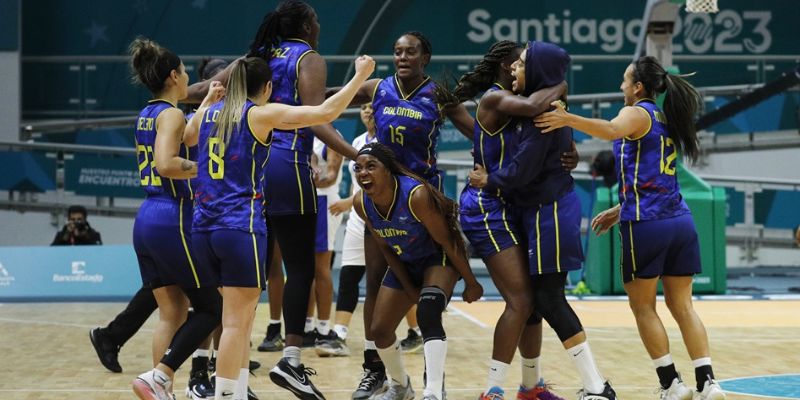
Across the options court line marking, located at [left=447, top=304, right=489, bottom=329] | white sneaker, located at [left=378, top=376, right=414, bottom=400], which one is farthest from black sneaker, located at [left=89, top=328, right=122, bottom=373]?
court line marking, located at [left=447, top=304, right=489, bottom=329]

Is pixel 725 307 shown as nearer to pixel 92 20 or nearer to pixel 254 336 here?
pixel 254 336

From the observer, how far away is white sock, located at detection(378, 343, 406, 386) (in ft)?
19.2

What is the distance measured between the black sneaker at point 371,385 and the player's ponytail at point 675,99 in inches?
79.8

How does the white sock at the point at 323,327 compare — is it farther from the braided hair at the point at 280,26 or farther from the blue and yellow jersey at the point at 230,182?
the blue and yellow jersey at the point at 230,182

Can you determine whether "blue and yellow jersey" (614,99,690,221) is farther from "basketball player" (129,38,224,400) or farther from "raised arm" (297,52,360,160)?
"basketball player" (129,38,224,400)

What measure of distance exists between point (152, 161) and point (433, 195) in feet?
4.89

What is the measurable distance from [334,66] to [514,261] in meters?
10.2

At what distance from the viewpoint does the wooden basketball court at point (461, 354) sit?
653 cm

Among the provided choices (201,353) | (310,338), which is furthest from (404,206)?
(310,338)

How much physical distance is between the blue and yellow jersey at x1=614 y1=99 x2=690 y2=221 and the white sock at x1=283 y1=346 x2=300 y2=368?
6.07 ft

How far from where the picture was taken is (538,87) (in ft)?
18.6

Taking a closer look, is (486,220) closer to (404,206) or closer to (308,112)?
(404,206)

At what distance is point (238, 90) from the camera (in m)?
5.27

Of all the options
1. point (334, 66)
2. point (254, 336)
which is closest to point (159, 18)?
point (334, 66)
